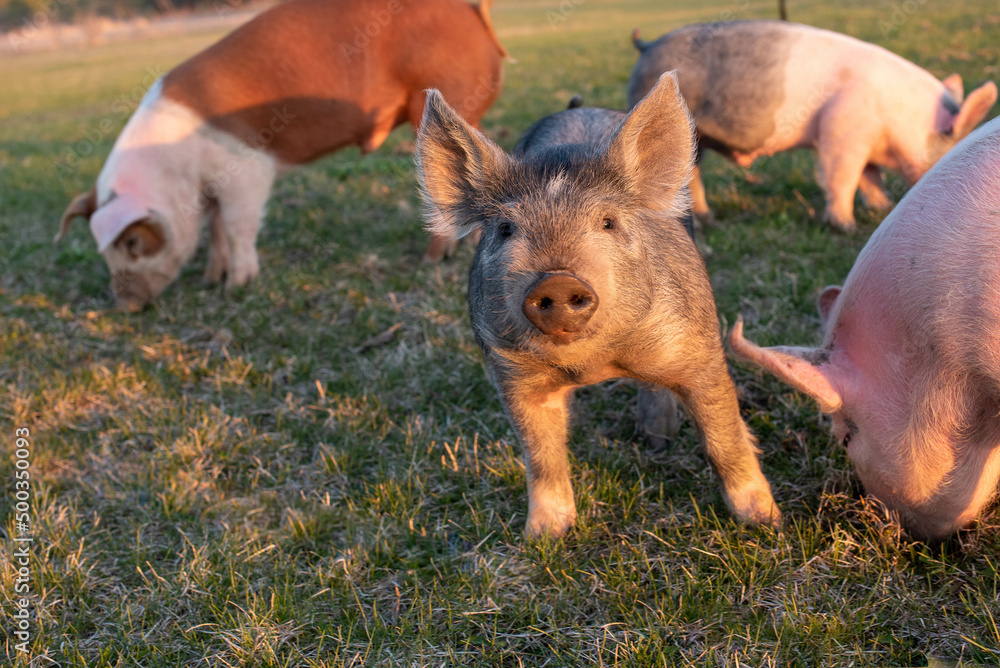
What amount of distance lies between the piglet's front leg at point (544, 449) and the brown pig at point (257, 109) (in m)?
3.06

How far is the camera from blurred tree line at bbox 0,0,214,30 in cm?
5097

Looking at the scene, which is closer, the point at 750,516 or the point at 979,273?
the point at 979,273

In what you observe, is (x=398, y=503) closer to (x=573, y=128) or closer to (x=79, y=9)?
(x=573, y=128)

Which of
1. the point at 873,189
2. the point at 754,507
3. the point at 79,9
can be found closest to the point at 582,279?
the point at 754,507

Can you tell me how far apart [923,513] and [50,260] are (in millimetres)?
6655

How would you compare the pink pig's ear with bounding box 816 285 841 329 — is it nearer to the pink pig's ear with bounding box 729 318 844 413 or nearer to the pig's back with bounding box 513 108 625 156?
the pink pig's ear with bounding box 729 318 844 413

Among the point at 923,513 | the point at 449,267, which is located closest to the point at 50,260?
the point at 449,267

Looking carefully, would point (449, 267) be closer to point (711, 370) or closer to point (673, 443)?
point (673, 443)

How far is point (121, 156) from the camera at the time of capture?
17.4 feet

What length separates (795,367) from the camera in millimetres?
2324

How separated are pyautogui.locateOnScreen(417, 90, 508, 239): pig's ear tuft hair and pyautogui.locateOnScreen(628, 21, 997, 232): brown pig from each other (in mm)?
3138

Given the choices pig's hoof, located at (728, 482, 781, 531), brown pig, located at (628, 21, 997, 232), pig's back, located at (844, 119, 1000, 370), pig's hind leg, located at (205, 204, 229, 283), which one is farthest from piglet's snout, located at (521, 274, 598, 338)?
pig's hind leg, located at (205, 204, 229, 283)

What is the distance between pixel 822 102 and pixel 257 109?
4.01 meters

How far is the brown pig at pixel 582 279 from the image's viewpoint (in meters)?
2.03
